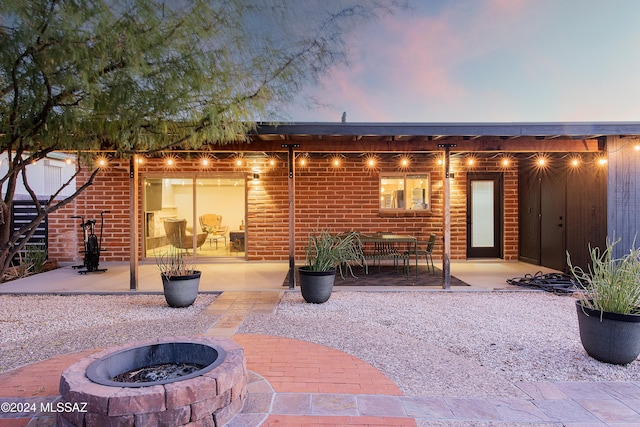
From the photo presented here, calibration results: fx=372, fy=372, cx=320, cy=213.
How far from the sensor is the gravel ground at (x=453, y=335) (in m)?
2.94

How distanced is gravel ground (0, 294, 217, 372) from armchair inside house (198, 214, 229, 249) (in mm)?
3641

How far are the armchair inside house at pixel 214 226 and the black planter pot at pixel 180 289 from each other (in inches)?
174

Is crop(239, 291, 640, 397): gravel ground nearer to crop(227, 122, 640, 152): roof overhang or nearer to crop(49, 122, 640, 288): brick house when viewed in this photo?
crop(227, 122, 640, 152): roof overhang

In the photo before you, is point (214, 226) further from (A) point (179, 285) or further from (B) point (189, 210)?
(A) point (179, 285)

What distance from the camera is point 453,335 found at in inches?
156

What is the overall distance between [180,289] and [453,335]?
3474 millimetres

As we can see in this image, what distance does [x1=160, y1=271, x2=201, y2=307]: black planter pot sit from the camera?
16.3 feet

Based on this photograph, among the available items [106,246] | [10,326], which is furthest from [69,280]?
[10,326]

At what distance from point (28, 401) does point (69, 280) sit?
541 cm

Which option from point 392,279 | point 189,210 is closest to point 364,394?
point 392,279

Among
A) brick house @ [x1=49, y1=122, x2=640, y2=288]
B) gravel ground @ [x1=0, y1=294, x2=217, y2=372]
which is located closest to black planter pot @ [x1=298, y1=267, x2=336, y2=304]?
gravel ground @ [x1=0, y1=294, x2=217, y2=372]

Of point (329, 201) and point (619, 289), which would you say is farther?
point (329, 201)

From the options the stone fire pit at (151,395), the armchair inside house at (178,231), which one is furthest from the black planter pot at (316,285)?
the armchair inside house at (178,231)

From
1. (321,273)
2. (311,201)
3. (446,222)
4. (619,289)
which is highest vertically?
(311,201)
